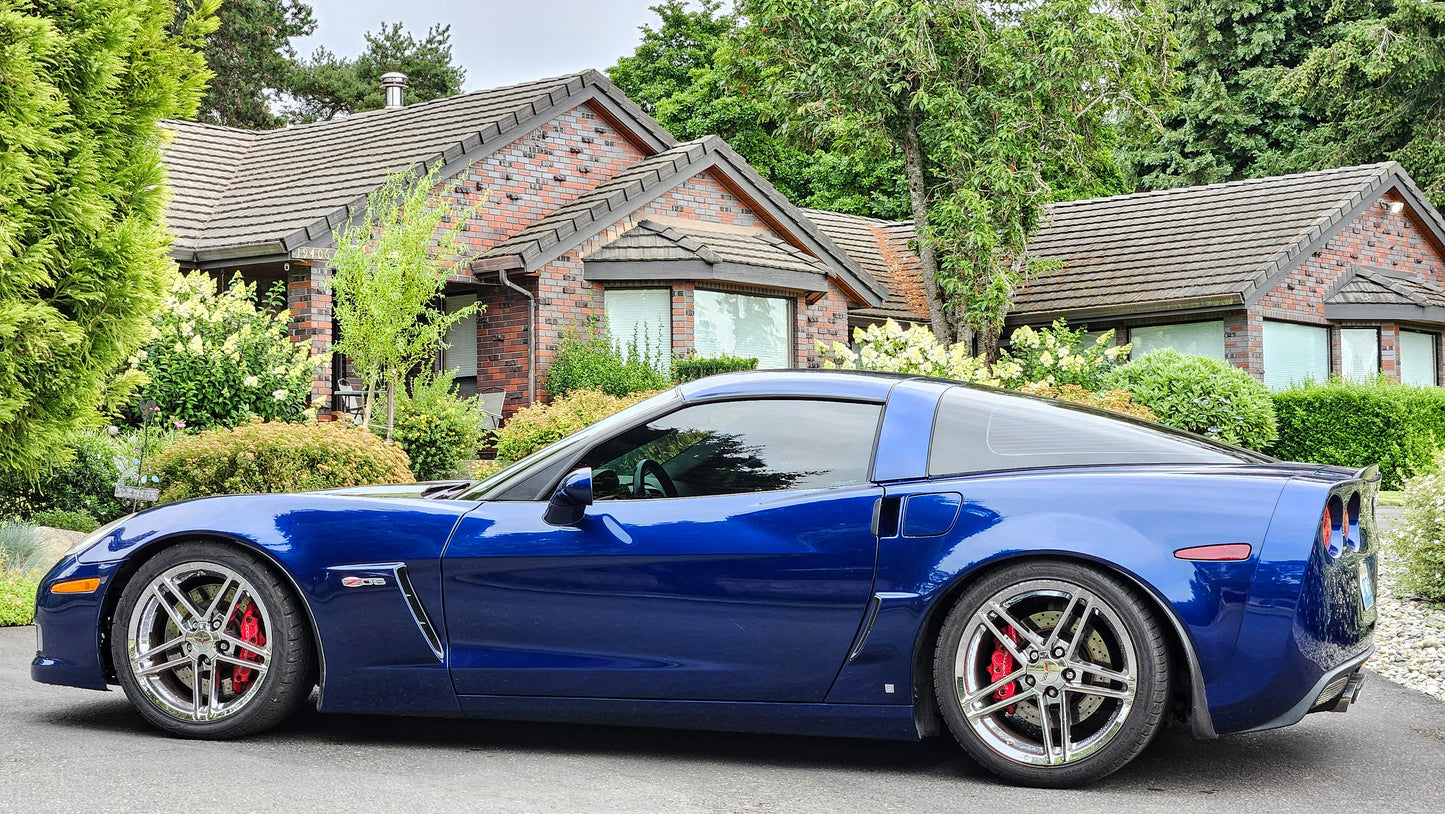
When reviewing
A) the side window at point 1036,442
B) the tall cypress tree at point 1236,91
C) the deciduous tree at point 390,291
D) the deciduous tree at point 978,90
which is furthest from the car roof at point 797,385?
the tall cypress tree at point 1236,91

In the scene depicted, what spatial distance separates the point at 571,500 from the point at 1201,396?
1462cm

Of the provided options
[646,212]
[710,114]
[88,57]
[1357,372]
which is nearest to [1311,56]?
[1357,372]

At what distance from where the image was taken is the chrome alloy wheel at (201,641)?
4754 millimetres

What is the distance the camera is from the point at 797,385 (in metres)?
4.67

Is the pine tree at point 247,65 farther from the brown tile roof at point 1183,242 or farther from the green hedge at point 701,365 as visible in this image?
the green hedge at point 701,365

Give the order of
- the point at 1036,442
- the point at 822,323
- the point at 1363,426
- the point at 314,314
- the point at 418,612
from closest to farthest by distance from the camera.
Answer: the point at 1036,442 → the point at 418,612 → the point at 314,314 → the point at 1363,426 → the point at 822,323

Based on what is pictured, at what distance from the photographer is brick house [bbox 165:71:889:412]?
58.7 ft

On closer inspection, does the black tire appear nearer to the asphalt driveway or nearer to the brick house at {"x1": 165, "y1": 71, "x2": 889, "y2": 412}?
the asphalt driveway

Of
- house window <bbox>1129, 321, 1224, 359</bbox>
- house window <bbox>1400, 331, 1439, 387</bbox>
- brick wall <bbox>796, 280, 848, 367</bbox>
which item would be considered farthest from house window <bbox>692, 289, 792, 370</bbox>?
house window <bbox>1400, 331, 1439, 387</bbox>

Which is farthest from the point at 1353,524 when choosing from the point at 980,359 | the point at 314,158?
the point at 314,158

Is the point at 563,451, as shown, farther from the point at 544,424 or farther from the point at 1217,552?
the point at 544,424

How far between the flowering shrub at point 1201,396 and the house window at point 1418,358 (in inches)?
363

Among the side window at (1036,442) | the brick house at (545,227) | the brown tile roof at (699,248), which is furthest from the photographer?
the brown tile roof at (699,248)

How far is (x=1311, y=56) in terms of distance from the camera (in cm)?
3136
